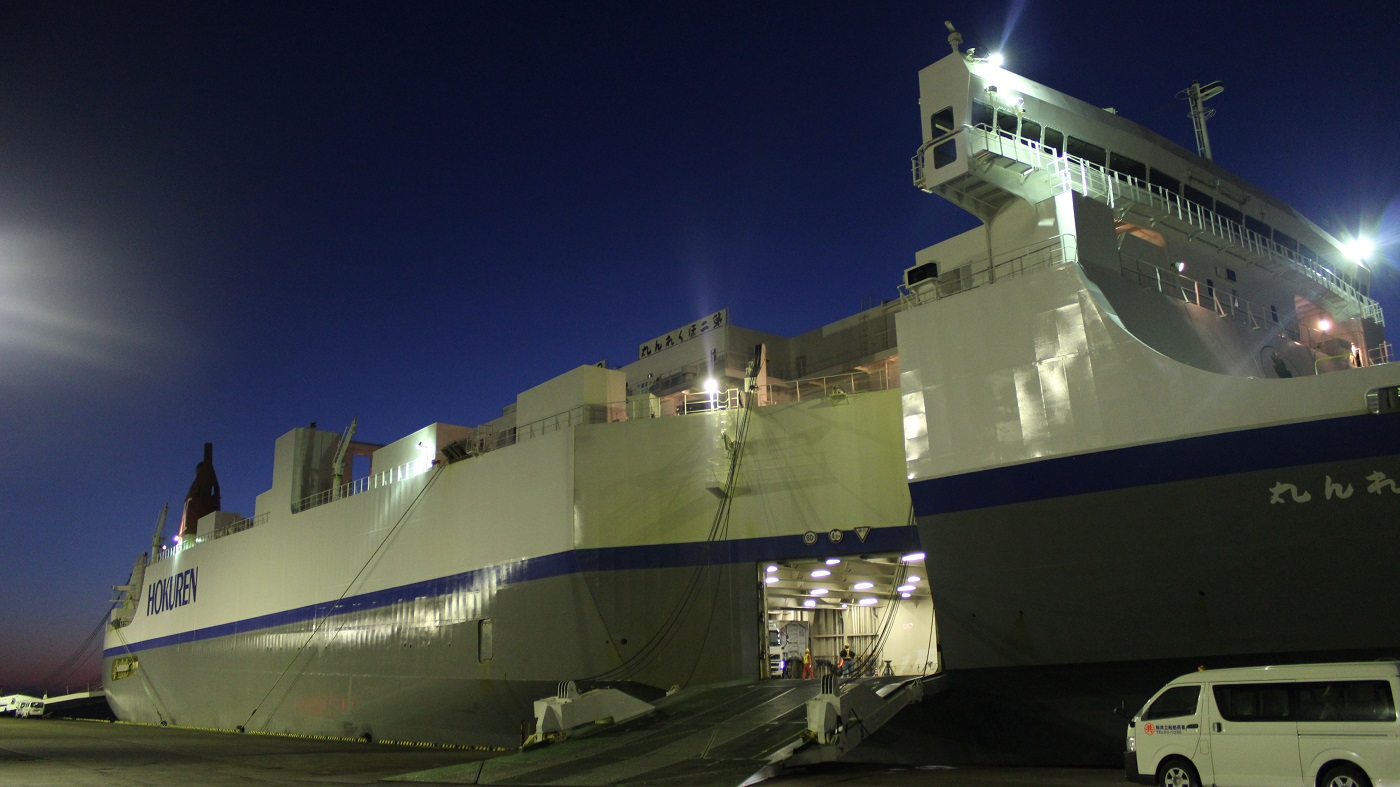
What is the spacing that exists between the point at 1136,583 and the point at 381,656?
1786cm

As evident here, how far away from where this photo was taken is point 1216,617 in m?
11.1

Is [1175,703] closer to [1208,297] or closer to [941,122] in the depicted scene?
[1208,297]

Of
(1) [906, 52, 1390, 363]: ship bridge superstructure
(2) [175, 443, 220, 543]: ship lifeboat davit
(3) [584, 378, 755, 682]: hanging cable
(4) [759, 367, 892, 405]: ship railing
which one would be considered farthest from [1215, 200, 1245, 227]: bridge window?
(2) [175, 443, 220, 543]: ship lifeboat davit

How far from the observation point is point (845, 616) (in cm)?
2272

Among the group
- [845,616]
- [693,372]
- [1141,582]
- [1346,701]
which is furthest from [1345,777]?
[693,372]

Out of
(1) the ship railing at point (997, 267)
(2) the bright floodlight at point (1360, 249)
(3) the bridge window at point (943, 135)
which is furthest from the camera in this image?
(2) the bright floodlight at point (1360, 249)

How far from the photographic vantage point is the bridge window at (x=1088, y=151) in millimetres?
16203

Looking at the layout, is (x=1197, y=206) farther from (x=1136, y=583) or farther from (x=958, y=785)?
(x=958, y=785)

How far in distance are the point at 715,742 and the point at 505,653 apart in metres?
7.92

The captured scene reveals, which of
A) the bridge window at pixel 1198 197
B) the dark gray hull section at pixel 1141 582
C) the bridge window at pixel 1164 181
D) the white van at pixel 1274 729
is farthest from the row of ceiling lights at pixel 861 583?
the bridge window at pixel 1198 197

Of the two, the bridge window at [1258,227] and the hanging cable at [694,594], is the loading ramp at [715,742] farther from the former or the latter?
the bridge window at [1258,227]

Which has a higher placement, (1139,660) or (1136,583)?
(1136,583)

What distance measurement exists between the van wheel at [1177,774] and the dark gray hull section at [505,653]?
909 cm

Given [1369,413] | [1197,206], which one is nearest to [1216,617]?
[1369,413]
